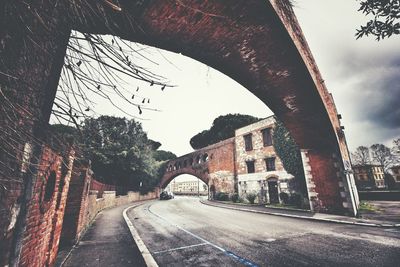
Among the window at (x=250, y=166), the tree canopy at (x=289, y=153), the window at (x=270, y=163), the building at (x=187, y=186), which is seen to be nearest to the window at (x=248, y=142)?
the window at (x=250, y=166)

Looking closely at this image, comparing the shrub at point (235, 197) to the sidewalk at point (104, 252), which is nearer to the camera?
the sidewalk at point (104, 252)

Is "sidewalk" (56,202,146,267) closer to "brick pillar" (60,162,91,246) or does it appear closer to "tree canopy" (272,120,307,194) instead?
"brick pillar" (60,162,91,246)

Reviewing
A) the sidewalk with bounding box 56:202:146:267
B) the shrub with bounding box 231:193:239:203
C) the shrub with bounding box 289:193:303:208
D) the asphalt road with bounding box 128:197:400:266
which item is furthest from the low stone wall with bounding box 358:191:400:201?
the sidewalk with bounding box 56:202:146:267

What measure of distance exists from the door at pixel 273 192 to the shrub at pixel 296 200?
2.32m

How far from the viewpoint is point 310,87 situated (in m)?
6.98

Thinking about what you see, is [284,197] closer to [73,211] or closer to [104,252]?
[104,252]

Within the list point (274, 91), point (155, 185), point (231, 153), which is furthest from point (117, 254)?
point (155, 185)

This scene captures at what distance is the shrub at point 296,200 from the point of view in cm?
1411

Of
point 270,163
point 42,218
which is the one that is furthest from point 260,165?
point 42,218

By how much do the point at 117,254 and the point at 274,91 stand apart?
6.97 metres

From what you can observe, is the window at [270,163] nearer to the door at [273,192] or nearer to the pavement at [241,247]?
the door at [273,192]

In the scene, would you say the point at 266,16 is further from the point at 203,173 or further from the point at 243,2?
the point at 203,173

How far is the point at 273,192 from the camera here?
1753cm

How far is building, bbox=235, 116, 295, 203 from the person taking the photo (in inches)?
679
